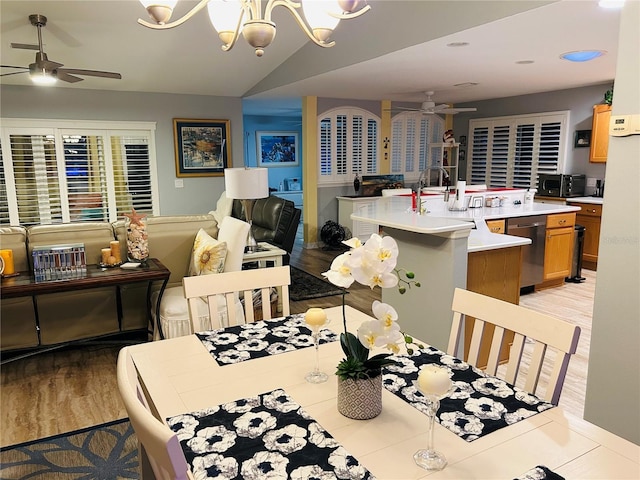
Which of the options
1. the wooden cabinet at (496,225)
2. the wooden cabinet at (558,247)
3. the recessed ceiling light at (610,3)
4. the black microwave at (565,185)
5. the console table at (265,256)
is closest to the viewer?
the recessed ceiling light at (610,3)

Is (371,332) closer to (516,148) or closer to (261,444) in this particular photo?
(261,444)

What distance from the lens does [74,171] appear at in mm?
6410

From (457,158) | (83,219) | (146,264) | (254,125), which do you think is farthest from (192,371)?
(254,125)

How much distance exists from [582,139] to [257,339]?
6595mm

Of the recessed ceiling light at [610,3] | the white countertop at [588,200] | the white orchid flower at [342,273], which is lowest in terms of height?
the white countertop at [588,200]

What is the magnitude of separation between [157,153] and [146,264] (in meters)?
3.90

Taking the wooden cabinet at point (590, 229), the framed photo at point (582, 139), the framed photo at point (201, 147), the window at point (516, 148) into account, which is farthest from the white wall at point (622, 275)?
the framed photo at point (201, 147)

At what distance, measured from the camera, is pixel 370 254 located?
1.14m

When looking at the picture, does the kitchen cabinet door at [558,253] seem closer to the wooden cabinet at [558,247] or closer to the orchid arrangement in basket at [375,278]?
the wooden cabinet at [558,247]

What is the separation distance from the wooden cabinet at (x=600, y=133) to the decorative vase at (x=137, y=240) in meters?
5.80

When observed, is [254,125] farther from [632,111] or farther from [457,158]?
[632,111]

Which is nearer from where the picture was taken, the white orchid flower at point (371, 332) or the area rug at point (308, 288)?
the white orchid flower at point (371, 332)

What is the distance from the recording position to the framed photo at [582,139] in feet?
21.7

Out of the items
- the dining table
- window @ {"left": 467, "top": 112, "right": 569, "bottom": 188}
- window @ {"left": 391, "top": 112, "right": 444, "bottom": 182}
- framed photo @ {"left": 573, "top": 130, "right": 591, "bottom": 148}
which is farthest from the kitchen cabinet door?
the dining table
